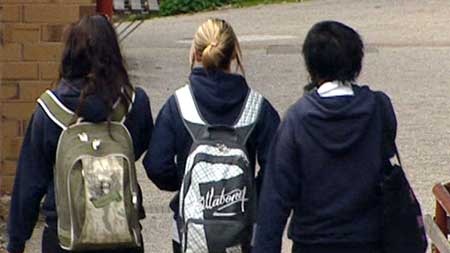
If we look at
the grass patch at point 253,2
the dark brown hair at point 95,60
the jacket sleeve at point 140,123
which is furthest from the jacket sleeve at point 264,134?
the grass patch at point 253,2

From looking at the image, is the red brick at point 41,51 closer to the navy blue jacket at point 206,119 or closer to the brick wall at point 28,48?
the brick wall at point 28,48

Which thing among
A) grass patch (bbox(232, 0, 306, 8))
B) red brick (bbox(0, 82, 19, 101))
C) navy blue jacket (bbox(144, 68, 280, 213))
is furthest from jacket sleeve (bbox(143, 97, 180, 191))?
grass patch (bbox(232, 0, 306, 8))

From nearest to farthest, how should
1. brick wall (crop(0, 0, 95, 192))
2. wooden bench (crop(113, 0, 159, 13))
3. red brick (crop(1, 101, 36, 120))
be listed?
brick wall (crop(0, 0, 95, 192)), red brick (crop(1, 101, 36, 120)), wooden bench (crop(113, 0, 159, 13))

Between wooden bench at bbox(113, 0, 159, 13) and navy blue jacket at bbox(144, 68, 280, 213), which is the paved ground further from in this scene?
navy blue jacket at bbox(144, 68, 280, 213)

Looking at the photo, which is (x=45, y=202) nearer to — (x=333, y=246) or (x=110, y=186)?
(x=110, y=186)

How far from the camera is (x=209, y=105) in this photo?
4.96m

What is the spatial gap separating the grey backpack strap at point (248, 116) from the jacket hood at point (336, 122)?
37cm

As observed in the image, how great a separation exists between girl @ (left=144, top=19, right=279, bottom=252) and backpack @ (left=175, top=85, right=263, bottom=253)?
3.8 inches

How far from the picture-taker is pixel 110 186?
15.7ft

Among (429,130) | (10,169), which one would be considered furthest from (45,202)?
(429,130)

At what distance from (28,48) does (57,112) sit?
339 cm

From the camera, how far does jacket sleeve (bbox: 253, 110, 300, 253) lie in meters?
4.64

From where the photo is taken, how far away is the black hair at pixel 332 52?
4625mm

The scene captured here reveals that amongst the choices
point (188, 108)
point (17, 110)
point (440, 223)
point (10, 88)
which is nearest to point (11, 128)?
point (17, 110)
